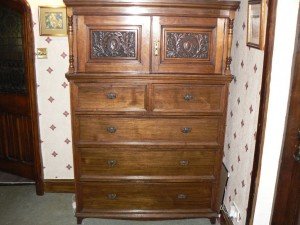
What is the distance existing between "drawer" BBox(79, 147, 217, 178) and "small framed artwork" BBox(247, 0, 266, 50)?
111 cm

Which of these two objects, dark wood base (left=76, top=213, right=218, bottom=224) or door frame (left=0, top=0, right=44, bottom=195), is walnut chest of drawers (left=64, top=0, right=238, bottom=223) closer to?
dark wood base (left=76, top=213, right=218, bottom=224)

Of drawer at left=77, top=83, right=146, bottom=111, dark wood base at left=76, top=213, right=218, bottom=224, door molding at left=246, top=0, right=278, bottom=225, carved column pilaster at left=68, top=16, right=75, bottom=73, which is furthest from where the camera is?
dark wood base at left=76, top=213, right=218, bottom=224

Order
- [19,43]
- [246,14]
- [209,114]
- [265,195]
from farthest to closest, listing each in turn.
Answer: [19,43]
[209,114]
[246,14]
[265,195]

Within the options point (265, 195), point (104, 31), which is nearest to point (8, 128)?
→ point (104, 31)

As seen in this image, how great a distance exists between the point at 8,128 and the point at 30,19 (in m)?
1.56

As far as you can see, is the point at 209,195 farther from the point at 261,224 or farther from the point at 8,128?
the point at 8,128

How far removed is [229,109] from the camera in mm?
3270

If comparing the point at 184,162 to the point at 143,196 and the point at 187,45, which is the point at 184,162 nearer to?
the point at 143,196

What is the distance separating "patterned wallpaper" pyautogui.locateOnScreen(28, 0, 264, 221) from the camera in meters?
2.63

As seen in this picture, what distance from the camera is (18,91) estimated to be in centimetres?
380

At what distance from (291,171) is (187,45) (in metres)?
1.35

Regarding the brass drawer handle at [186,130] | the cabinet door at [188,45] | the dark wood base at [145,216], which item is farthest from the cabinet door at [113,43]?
the dark wood base at [145,216]

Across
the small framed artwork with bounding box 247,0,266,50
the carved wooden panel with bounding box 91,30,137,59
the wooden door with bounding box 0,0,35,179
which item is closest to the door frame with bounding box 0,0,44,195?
the wooden door with bounding box 0,0,35,179

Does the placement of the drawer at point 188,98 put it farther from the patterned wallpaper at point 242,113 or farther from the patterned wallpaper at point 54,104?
the patterned wallpaper at point 54,104
